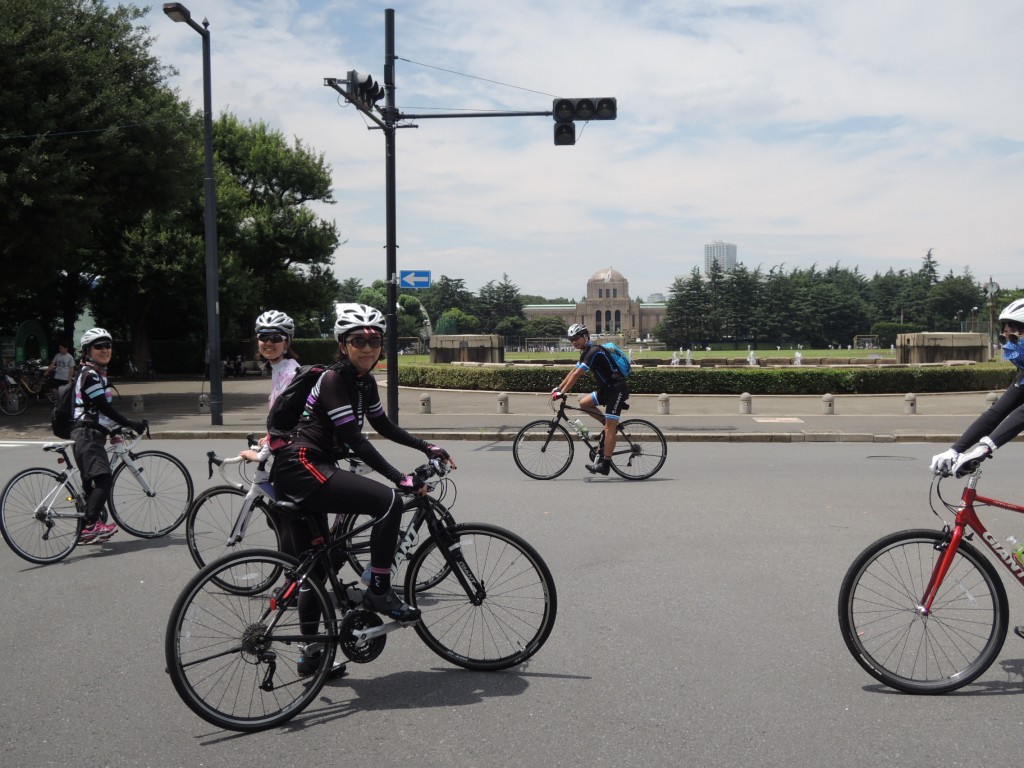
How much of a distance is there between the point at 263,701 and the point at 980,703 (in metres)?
3.13

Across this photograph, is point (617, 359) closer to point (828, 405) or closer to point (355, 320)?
point (355, 320)

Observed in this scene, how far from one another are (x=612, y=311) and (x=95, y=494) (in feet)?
476

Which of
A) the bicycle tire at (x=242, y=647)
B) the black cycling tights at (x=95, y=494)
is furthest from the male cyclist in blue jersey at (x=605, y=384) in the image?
the bicycle tire at (x=242, y=647)

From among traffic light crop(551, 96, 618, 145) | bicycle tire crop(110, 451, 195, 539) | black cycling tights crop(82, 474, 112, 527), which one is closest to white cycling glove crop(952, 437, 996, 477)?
bicycle tire crop(110, 451, 195, 539)

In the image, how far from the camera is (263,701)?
3.76 meters

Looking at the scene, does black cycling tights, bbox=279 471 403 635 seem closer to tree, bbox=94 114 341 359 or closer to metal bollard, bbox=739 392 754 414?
metal bollard, bbox=739 392 754 414

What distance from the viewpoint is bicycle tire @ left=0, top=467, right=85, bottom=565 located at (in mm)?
6520

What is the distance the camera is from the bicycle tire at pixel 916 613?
3.91 meters

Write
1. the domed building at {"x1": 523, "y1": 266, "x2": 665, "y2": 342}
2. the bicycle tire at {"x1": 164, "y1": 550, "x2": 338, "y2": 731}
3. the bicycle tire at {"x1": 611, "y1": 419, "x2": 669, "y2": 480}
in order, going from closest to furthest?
the bicycle tire at {"x1": 164, "y1": 550, "x2": 338, "y2": 731} → the bicycle tire at {"x1": 611, "y1": 419, "x2": 669, "y2": 480} → the domed building at {"x1": 523, "y1": 266, "x2": 665, "y2": 342}

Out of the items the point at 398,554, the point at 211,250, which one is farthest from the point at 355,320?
the point at 211,250

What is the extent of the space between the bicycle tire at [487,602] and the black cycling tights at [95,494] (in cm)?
376

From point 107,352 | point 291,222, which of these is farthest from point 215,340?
point 291,222

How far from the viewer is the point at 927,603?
13.3 feet

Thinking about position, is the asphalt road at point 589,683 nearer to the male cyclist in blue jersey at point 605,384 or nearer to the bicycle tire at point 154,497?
the bicycle tire at point 154,497
